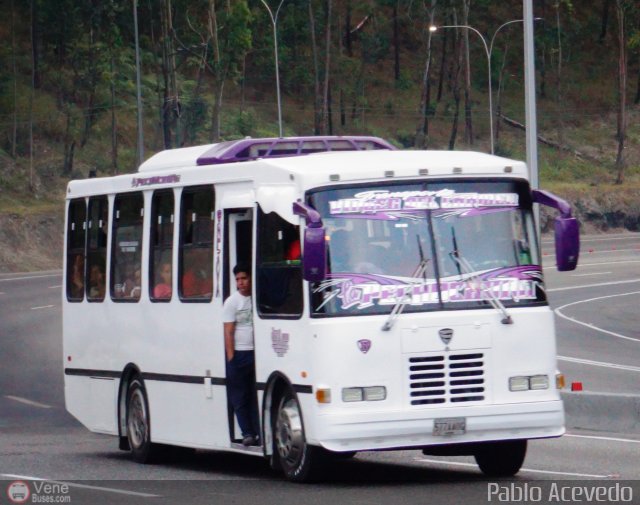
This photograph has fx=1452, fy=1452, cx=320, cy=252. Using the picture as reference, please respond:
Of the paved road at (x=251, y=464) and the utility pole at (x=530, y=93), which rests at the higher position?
the utility pole at (x=530, y=93)

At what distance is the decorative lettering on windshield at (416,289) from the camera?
1151 centimetres

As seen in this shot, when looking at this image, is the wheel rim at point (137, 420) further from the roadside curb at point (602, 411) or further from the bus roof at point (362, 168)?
the roadside curb at point (602, 411)

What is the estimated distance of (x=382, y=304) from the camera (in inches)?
454

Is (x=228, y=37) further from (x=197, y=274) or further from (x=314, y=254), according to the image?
(x=314, y=254)

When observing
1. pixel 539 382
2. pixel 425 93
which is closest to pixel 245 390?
pixel 539 382

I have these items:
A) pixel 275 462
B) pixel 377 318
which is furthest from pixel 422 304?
pixel 275 462

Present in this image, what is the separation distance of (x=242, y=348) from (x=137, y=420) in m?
Result: 2.84

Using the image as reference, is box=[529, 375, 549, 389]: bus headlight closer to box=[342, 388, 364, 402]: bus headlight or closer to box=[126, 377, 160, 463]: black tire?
box=[342, 388, 364, 402]: bus headlight

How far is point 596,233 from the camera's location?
227ft

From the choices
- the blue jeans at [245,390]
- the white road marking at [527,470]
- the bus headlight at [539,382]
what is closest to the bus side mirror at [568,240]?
the bus headlight at [539,382]

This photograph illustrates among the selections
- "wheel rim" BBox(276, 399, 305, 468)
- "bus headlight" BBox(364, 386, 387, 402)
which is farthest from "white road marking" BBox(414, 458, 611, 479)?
"wheel rim" BBox(276, 399, 305, 468)

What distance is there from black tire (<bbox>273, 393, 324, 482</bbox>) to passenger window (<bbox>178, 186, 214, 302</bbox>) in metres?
1.80

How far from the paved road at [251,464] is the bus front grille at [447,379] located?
2.28ft

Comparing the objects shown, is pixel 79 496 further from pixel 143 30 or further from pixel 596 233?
pixel 143 30
